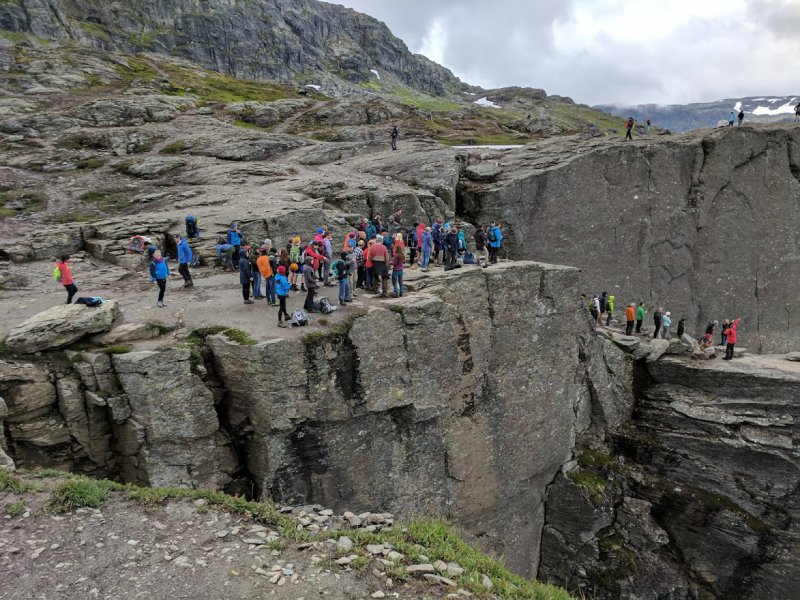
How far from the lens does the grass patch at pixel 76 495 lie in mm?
12367

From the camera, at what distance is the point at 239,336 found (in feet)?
63.1

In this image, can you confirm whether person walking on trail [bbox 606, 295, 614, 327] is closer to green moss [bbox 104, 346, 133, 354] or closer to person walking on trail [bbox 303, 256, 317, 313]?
person walking on trail [bbox 303, 256, 317, 313]

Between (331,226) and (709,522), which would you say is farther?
(331,226)

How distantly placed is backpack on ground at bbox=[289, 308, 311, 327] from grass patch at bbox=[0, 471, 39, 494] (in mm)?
10072

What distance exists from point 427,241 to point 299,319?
11.0 m

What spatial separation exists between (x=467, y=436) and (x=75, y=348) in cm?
1821

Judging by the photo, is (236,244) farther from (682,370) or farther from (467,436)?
(682,370)

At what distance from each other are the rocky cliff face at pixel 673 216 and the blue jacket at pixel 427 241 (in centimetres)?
1343

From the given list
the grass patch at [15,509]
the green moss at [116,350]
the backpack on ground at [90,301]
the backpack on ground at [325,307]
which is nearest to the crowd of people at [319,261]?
the backpack on ground at [325,307]

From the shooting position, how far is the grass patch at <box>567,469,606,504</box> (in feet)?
96.5

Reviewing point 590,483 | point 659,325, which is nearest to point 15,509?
point 590,483

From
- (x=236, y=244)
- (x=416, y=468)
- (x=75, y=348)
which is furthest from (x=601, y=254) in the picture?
(x=75, y=348)

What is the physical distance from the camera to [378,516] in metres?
14.4

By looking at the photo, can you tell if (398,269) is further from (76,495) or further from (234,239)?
(76,495)
